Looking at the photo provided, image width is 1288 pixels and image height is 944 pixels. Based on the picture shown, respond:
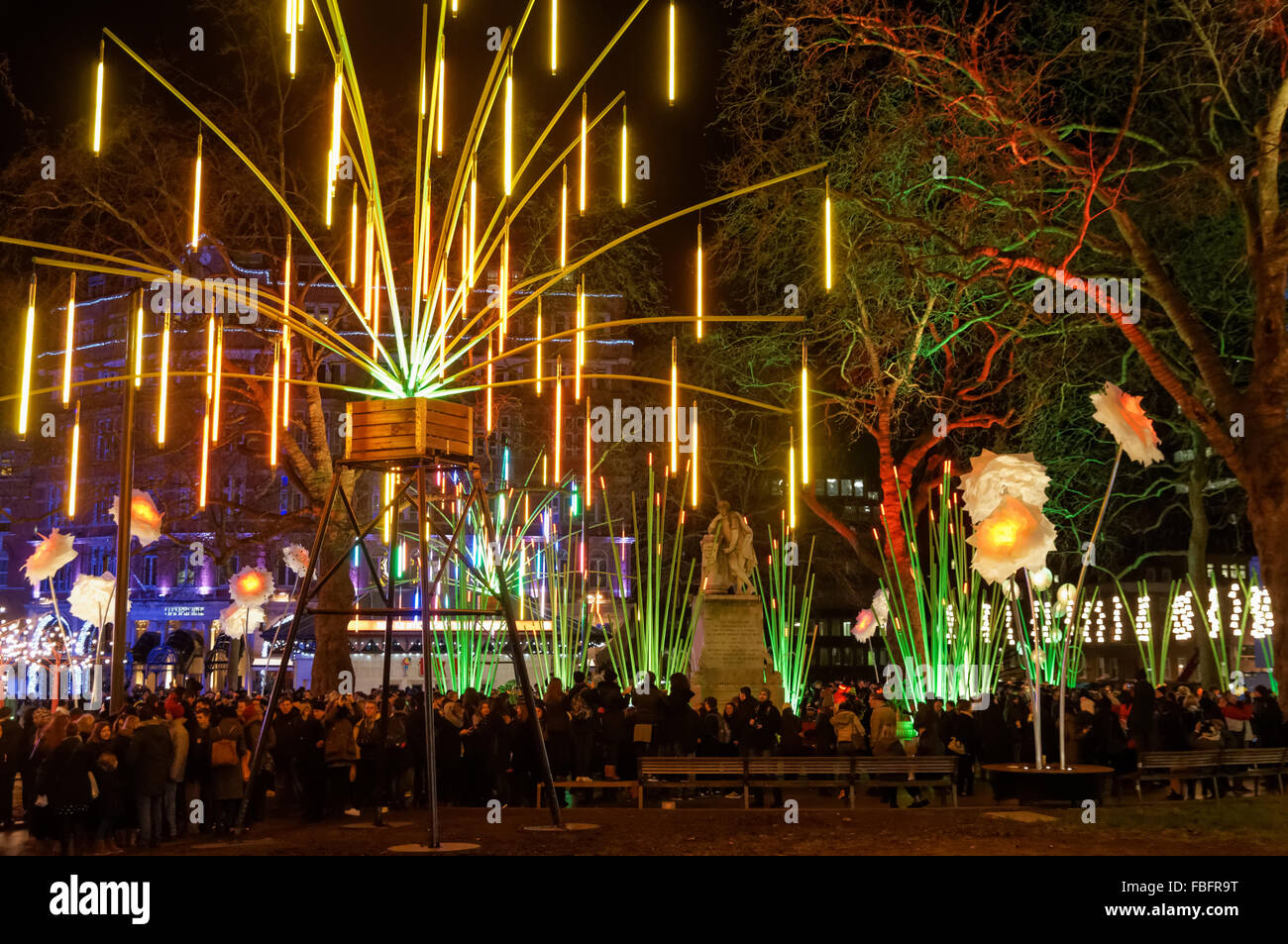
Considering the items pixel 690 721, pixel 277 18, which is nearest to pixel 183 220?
pixel 277 18

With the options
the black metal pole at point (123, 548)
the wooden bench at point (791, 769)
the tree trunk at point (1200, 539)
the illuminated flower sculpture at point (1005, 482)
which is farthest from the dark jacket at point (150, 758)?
the tree trunk at point (1200, 539)

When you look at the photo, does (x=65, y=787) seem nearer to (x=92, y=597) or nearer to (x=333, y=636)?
(x=92, y=597)

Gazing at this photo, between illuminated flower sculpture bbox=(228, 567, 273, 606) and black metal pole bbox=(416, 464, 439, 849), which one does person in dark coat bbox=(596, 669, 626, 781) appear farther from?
illuminated flower sculpture bbox=(228, 567, 273, 606)

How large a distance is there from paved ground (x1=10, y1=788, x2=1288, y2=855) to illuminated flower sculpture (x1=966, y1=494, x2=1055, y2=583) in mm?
2523

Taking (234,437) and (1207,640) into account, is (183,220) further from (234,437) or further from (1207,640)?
(1207,640)

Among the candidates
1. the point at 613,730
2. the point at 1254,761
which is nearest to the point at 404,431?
the point at 613,730

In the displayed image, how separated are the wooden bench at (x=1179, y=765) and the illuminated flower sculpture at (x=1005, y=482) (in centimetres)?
363

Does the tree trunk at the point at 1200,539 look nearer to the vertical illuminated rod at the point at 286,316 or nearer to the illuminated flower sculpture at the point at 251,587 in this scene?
the illuminated flower sculpture at the point at 251,587

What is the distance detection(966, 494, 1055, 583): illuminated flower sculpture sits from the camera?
1376 cm

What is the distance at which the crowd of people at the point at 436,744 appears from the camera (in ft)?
42.6

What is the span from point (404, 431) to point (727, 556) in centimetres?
1522

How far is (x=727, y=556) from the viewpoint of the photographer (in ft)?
83.4

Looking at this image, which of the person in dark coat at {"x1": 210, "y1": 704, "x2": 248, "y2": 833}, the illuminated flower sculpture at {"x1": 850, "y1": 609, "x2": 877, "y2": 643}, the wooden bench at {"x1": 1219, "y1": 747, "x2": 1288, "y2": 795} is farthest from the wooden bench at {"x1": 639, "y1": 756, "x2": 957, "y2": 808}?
the illuminated flower sculpture at {"x1": 850, "y1": 609, "x2": 877, "y2": 643}

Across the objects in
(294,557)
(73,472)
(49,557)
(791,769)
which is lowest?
(791,769)
